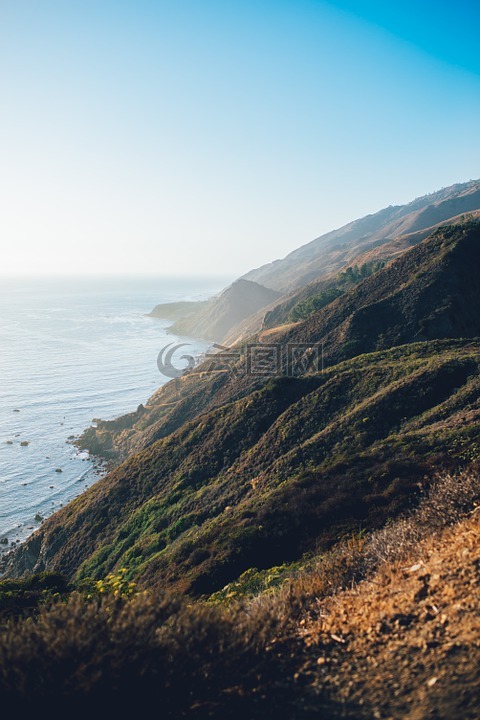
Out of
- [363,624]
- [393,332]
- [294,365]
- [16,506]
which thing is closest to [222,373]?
[294,365]

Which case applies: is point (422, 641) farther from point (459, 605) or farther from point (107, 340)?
point (107, 340)

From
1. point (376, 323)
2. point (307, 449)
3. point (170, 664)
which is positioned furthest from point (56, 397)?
point (170, 664)

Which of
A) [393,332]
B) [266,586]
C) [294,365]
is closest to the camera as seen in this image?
[266,586]
